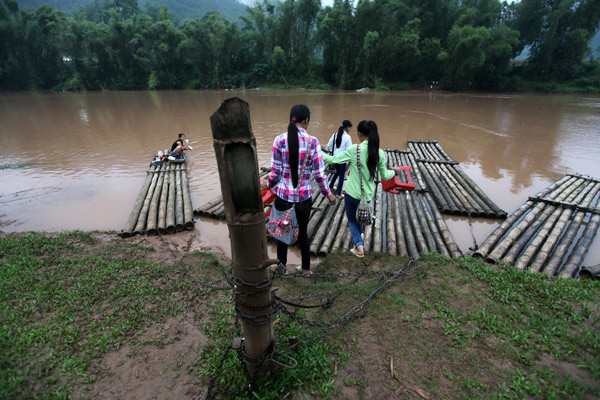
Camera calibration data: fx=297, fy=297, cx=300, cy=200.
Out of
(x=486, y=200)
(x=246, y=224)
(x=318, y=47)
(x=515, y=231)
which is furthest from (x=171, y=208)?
(x=318, y=47)

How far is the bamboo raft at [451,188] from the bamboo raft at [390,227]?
38cm

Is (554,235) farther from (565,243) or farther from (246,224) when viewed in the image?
(246,224)

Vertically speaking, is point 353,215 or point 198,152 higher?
point 353,215

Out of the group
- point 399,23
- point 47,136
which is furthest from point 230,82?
point 47,136

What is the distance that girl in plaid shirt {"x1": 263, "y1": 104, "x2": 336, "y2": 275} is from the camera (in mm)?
3014

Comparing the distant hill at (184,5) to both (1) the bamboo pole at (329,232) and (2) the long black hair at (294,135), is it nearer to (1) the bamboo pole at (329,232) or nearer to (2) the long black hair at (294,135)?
(1) the bamboo pole at (329,232)

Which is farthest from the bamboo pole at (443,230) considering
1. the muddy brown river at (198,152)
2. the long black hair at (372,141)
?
the long black hair at (372,141)

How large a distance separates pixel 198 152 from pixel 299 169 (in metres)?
8.01

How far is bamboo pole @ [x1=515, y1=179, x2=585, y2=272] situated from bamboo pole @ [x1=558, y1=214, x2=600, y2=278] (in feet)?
1.26

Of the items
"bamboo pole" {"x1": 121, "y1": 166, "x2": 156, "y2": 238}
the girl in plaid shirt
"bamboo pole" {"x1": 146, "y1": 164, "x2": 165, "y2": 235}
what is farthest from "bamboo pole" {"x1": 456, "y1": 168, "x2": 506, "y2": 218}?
A: "bamboo pole" {"x1": 121, "y1": 166, "x2": 156, "y2": 238}

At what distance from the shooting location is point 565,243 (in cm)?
453

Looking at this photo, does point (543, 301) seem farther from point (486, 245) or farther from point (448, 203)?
point (448, 203)

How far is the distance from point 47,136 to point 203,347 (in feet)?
47.0

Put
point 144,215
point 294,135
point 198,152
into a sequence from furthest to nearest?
point 198,152 → point 144,215 → point 294,135
